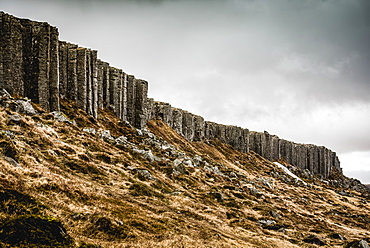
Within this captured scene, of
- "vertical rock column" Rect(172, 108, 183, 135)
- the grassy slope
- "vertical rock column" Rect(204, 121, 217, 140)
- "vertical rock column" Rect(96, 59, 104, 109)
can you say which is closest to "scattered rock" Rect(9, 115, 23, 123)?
the grassy slope

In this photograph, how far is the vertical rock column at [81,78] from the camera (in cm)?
5218

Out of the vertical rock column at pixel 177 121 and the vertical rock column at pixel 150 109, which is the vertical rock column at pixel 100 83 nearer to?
the vertical rock column at pixel 150 109

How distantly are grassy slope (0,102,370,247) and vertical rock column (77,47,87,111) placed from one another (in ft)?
9.83

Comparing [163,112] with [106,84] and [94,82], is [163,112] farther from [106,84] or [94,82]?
[94,82]

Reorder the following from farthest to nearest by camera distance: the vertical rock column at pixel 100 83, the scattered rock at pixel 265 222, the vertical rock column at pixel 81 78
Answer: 1. the vertical rock column at pixel 100 83
2. the vertical rock column at pixel 81 78
3. the scattered rock at pixel 265 222

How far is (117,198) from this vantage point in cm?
2262

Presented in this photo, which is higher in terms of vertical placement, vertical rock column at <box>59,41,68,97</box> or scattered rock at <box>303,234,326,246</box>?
vertical rock column at <box>59,41,68,97</box>

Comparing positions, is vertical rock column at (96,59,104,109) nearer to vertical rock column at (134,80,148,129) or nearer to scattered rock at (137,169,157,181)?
vertical rock column at (134,80,148,129)

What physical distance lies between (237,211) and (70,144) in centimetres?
2315

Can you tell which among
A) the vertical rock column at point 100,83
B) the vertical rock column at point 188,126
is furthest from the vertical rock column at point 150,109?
the vertical rock column at point 100,83

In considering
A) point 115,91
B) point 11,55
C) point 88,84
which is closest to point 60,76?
point 88,84

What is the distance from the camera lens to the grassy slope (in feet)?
46.1

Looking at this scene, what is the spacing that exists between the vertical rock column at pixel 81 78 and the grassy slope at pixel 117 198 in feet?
9.83

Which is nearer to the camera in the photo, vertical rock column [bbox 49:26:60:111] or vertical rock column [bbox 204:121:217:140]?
vertical rock column [bbox 49:26:60:111]
